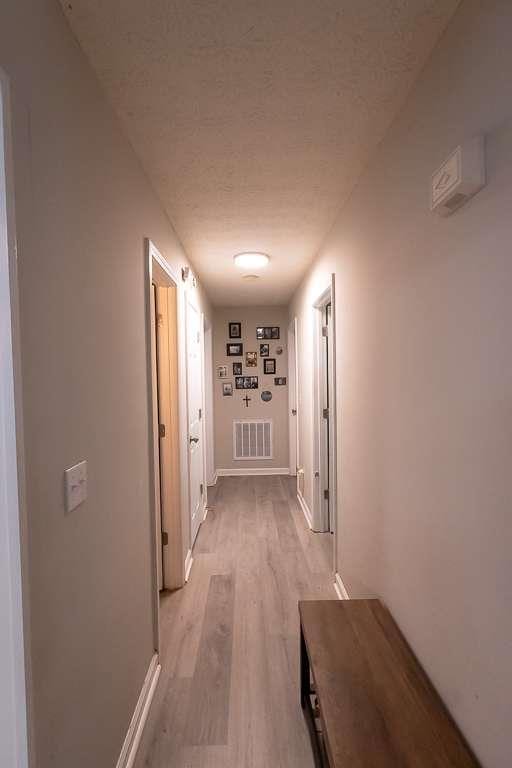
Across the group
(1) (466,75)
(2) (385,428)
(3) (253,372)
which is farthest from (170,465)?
(3) (253,372)

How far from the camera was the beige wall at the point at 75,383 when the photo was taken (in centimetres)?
81

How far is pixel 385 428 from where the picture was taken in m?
1.56

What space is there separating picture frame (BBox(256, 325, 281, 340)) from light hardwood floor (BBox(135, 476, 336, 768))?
8.78 feet

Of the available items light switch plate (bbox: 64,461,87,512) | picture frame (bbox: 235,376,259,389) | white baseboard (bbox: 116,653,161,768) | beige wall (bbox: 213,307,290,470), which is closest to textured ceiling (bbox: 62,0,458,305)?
light switch plate (bbox: 64,461,87,512)

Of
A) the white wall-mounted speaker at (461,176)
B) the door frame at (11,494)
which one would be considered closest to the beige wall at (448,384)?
the white wall-mounted speaker at (461,176)

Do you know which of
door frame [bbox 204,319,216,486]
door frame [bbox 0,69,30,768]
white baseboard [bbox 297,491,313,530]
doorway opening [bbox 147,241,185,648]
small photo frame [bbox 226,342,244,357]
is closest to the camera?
door frame [bbox 0,69,30,768]

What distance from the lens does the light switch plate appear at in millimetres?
963

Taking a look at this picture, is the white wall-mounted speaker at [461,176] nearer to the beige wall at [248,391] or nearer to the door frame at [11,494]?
the door frame at [11,494]

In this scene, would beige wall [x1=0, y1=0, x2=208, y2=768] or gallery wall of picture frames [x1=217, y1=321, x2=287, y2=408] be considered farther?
gallery wall of picture frames [x1=217, y1=321, x2=287, y2=408]

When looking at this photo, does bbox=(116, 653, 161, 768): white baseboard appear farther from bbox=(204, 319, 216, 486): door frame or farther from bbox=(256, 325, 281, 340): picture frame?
bbox=(256, 325, 281, 340): picture frame

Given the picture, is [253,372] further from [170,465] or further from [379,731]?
[379,731]

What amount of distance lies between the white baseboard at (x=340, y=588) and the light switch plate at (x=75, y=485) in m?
1.80

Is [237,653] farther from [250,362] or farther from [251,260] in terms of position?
[250,362]

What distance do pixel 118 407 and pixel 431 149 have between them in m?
1.35
